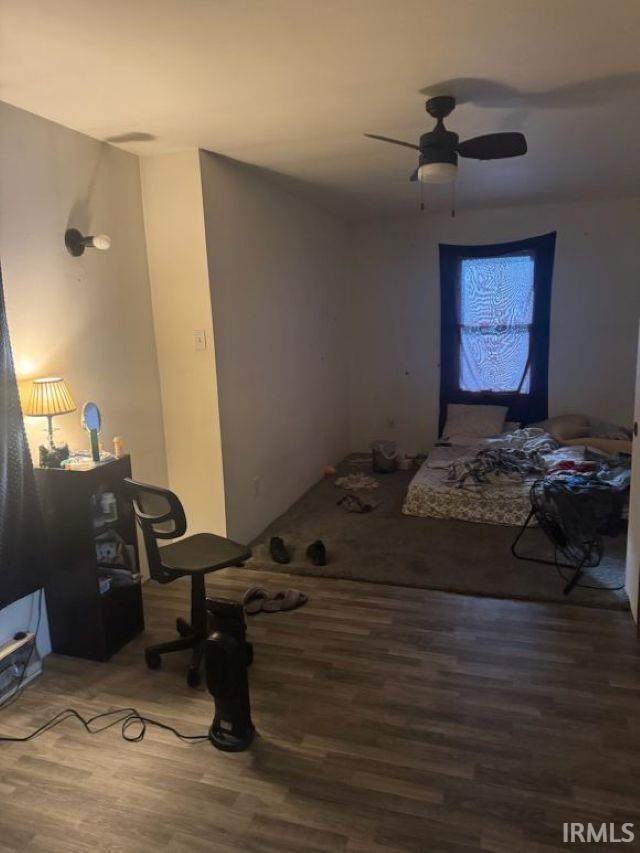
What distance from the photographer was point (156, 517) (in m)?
2.33

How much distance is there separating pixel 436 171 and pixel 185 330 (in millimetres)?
1645

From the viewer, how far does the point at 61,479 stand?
247 cm

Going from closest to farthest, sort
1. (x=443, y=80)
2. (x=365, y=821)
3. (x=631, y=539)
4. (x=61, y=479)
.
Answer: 1. (x=365, y=821)
2. (x=443, y=80)
3. (x=61, y=479)
4. (x=631, y=539)

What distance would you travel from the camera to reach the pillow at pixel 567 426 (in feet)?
16.4

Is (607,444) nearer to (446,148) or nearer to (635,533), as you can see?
(635,533)

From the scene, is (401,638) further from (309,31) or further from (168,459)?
(309,31)

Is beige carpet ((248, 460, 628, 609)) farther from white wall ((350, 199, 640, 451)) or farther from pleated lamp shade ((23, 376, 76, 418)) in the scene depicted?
white wall ((350, 199, 640, 451))

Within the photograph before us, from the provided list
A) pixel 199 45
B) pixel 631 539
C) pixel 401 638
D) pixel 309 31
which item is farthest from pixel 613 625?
pixel 199 45

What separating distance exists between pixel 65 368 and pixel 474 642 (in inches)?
91.8

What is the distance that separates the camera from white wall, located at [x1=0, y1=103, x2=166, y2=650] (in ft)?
7.97

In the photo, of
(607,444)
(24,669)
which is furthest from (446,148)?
(607,444)

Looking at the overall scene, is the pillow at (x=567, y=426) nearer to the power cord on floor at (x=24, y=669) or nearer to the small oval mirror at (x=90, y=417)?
the small oval mirror at (x=90, y=417)

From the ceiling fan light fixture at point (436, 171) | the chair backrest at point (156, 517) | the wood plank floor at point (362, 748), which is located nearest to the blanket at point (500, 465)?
the wood plank floor at point (362, 748)

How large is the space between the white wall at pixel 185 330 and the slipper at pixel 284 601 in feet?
2.17
